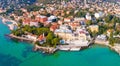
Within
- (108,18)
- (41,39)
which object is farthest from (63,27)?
(108,18)

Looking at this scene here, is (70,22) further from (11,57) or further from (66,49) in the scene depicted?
(11,57)

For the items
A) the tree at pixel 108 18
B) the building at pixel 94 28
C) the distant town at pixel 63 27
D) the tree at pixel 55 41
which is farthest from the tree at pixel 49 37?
the tree at pixel 108 18

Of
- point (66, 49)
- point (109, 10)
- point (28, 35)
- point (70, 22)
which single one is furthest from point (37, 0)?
point (66, 49)

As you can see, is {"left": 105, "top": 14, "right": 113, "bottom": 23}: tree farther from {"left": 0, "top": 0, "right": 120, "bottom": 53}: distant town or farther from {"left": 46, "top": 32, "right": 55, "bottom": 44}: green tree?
{"left": 46, "top": 32, "right": 55, "bottom": 44}: green tree

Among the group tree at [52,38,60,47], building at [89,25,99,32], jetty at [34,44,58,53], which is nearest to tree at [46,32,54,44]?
tree at [52,38,60,47]

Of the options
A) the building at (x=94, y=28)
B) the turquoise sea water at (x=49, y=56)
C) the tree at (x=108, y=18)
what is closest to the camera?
the turquoise sea water at (x=49, y=56)

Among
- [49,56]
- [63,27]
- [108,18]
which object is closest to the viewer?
[49,56]

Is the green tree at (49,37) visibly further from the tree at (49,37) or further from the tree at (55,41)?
the tree at (55,41)

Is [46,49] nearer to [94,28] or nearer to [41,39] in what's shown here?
[41,39]
